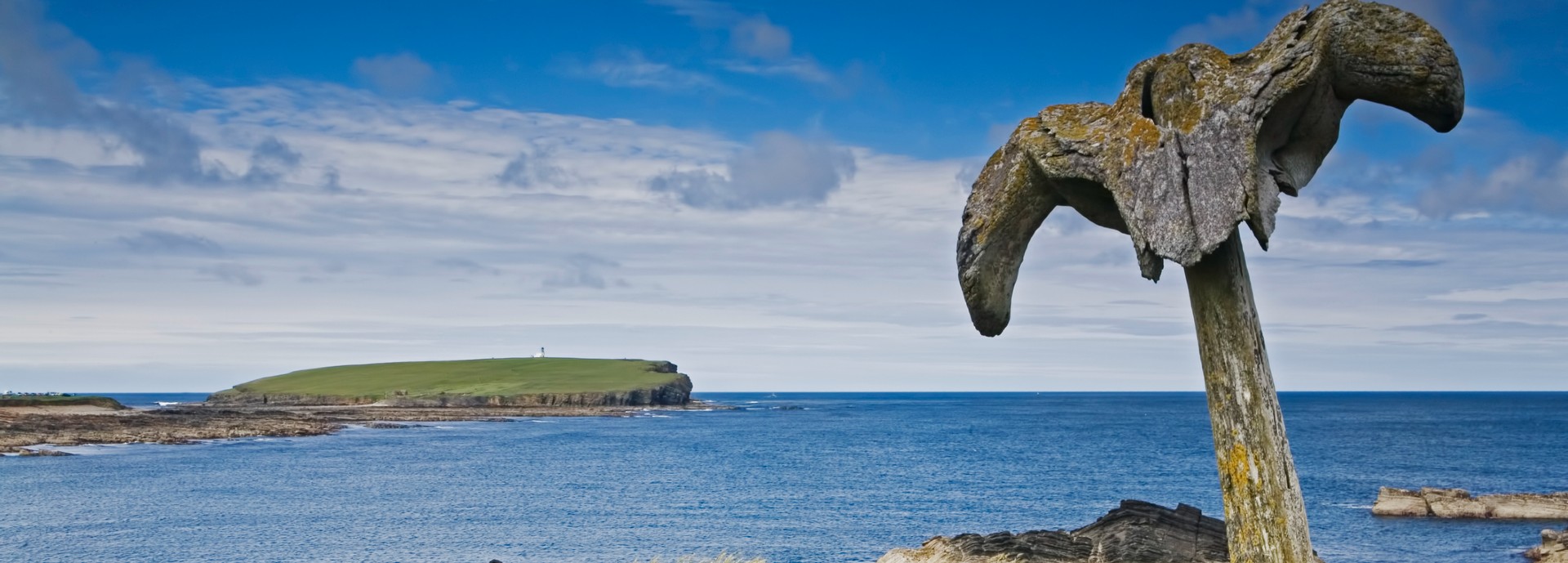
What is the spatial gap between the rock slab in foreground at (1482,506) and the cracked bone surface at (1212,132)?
3957 centimetres

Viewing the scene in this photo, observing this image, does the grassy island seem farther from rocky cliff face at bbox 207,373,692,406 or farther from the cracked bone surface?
the cracked bone surface

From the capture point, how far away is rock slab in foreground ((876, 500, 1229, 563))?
15.4 m

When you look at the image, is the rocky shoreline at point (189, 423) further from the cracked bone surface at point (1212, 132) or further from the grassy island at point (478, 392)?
the cracked bone surface at point (1212, 132)

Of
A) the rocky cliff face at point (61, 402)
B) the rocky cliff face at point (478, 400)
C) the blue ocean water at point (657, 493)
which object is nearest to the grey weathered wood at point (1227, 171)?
the blue ocean water at point (657, 493)

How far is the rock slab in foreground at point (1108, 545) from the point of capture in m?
15.4

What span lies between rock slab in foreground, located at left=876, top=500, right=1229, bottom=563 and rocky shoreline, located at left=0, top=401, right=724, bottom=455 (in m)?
69.8

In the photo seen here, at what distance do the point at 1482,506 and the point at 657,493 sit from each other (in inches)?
1339

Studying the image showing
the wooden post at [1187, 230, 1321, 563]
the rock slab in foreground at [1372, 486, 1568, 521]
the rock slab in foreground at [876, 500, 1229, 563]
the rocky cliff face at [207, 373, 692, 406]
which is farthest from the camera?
the rocky cliff face at [207, 373, 692, 406]

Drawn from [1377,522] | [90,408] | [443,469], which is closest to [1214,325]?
[1377,522]

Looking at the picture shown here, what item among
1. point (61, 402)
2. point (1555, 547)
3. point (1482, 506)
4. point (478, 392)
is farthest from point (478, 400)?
point (1555, 547)

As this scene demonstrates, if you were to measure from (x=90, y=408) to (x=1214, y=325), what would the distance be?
Answer: 13259 centimetres

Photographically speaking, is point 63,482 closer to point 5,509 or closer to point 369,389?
point 5,509

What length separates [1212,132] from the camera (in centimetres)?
775

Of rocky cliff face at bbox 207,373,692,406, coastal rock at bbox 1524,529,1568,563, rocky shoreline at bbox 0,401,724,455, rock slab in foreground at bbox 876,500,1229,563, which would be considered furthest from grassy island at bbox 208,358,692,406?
rock slab in foreground at bbox 876,500,1229,563
